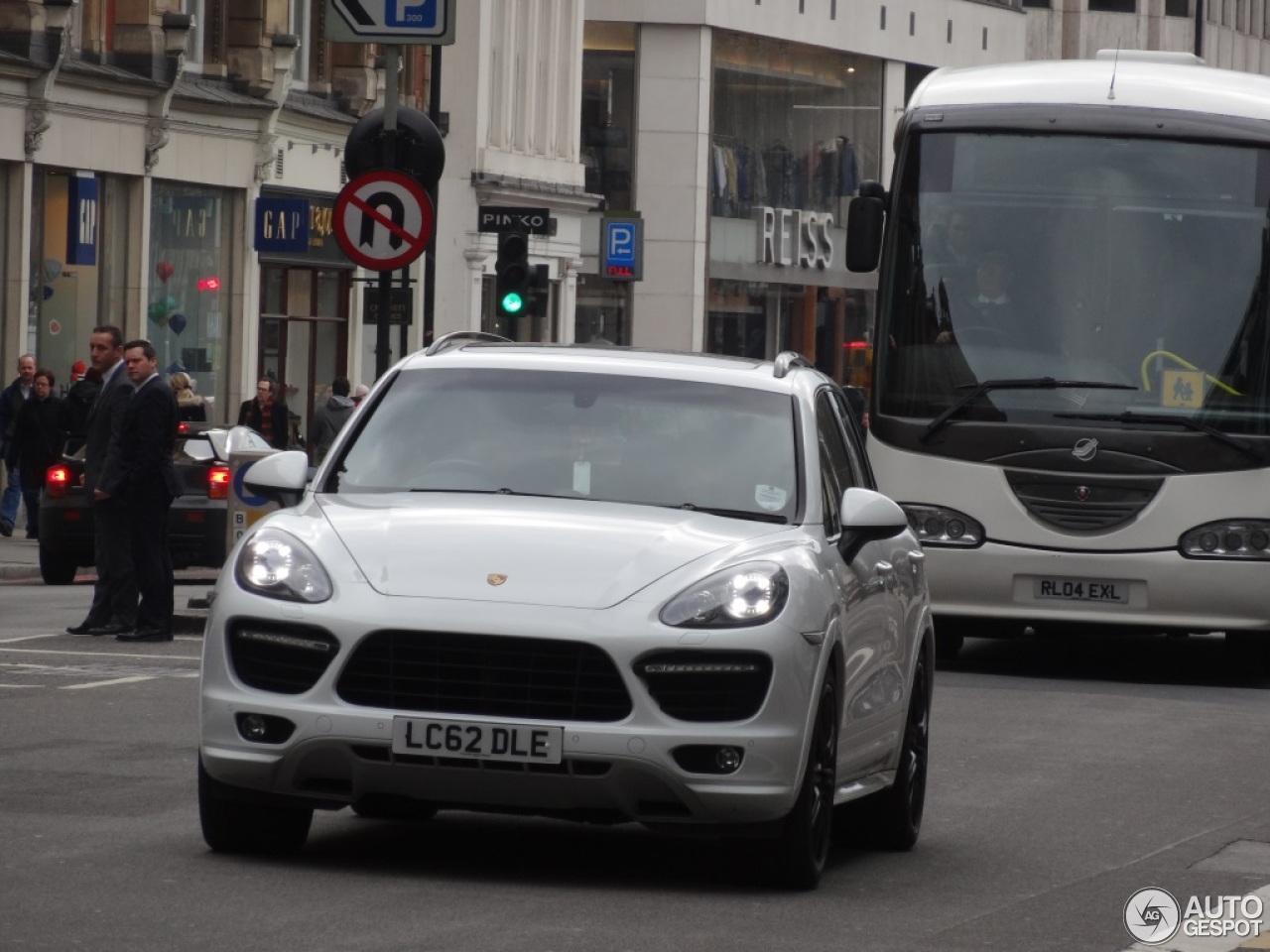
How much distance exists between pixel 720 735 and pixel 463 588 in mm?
828

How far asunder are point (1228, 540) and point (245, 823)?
9.59 meters

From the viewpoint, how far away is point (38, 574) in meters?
27.5

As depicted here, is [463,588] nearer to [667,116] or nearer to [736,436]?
[736,436]

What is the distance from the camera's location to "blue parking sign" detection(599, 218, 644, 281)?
47.8m

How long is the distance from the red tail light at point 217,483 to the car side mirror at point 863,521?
1490 cm

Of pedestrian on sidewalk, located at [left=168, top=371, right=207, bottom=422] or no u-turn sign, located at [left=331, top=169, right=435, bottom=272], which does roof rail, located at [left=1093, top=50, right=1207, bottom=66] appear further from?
pedestrian on sidewalk, located at [left=168, top=371, right=207, bottom=422]

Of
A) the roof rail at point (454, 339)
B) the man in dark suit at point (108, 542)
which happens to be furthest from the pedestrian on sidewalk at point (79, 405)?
the roof rail at point (454, 339)

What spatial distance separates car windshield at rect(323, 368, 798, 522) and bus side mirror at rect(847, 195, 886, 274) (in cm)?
857

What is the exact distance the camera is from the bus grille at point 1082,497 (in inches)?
695

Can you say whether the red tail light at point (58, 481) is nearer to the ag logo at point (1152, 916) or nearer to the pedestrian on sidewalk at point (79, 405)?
the pedestrian on sidewalk at point (79, 405)

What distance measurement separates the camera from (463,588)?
28.6 ft

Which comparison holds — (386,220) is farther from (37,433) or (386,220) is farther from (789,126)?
(789,126)

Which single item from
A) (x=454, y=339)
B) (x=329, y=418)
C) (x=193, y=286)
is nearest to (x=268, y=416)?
(x=329, y=418)

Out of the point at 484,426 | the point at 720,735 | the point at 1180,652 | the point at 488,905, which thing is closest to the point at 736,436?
the point at 484,426
